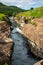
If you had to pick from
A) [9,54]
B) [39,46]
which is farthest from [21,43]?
[9,54]

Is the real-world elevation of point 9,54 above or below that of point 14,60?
above

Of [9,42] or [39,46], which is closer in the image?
[9,42]

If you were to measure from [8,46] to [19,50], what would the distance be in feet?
41.9

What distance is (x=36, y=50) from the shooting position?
57.3 metres

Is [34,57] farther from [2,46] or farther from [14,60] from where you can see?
[2,46]

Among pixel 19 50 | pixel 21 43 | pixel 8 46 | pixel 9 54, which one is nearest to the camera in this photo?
pixel 9 54

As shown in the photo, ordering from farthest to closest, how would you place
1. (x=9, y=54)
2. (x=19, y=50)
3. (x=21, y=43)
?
(x=21, y=43) → (x=19, y=50) → (x=9, y=54)

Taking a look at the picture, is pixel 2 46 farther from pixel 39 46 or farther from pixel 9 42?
pixel 39 46

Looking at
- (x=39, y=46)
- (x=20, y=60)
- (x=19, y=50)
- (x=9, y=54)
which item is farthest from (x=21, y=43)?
(x=9, y=54)

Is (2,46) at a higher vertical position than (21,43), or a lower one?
higher

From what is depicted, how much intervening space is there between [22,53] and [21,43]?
13.2 m

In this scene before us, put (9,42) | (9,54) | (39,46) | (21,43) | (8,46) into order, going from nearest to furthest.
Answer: (9,54)
(8,46)
(9,42)
(39,46)
(21,43)

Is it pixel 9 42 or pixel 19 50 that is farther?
pixel 19 50

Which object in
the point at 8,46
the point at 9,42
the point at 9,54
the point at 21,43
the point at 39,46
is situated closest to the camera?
the point at 9,54
